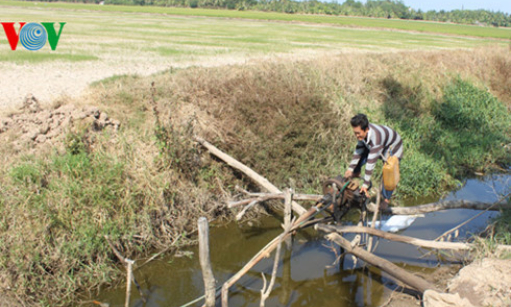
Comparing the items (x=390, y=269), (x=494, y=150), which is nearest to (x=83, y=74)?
(x=390, y=269)

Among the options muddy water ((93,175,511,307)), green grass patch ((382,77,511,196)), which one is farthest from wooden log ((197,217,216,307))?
green grass patch ((382,77,511,196))

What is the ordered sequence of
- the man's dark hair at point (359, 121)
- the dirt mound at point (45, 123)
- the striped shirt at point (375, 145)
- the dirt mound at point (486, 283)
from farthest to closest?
the dirt mound at point (45, 123) < the striped shirt at point (375, 145) < the man's dark hair at point (359, 121) < the dirt mound at point (486, 283)

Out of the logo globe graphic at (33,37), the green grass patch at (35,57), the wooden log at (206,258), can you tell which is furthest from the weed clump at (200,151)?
the logo globe graphic at (33,37)

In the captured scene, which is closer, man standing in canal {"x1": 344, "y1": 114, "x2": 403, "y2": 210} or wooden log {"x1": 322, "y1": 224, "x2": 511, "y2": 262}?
wooden log {"x1": 322, "y1": 224, "x2": 511, "y2": 262}

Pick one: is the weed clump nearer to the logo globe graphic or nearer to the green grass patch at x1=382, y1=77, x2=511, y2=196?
the green grass patch at x1=382, y1=77, x2=511, y2=196

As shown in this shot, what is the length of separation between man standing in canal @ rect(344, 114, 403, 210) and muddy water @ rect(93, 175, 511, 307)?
1.08 metres

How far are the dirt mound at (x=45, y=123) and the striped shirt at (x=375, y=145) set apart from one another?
4236 mm

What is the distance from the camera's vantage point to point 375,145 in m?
5.47

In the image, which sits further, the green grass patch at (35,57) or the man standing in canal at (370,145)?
the green grass patch at (35,57)

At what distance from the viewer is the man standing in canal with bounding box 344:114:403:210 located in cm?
533

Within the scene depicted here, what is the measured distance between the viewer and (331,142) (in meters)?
9.12

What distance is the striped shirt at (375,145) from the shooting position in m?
5.45

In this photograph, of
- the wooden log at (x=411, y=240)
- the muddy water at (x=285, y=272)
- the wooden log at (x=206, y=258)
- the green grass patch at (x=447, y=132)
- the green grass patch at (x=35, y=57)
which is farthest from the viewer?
the green grass patch at (x=35, y=57)

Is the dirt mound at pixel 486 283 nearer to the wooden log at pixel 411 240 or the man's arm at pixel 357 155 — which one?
the wooden log at pixel 411 240
